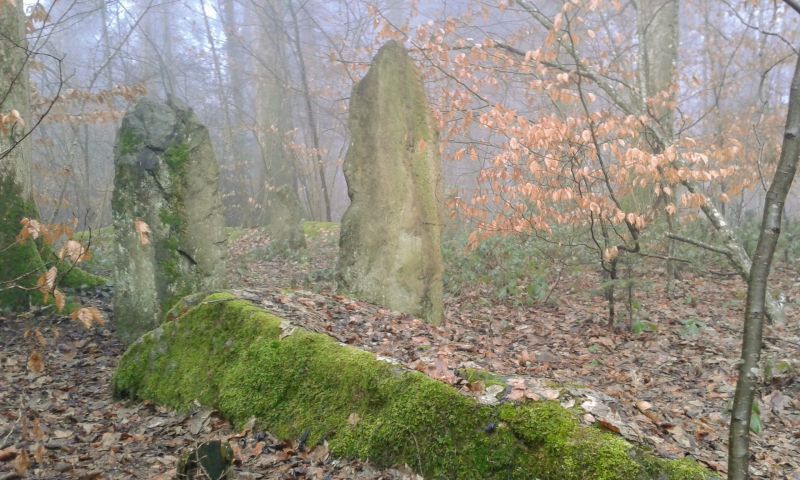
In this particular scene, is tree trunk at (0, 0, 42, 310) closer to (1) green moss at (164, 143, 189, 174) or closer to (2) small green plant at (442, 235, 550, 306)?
(1) green moss at (164, 143, 189, 174)

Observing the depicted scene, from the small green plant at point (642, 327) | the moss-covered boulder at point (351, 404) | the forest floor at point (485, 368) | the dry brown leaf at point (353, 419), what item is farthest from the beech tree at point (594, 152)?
the dry brown leaf at point (353, 419)

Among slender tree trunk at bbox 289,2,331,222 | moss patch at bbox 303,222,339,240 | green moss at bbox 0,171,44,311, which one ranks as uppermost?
slender tree trunk at bbox 289,2,331,222

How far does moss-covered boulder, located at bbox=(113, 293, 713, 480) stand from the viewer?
2.84 meters

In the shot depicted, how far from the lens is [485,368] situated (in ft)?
14.8

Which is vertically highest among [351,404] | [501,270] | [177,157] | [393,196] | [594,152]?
[177,157]

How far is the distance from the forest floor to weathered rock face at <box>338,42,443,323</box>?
74 centimetres

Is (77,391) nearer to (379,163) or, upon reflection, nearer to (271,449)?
(271,449)

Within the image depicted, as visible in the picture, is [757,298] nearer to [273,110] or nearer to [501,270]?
[501,270]

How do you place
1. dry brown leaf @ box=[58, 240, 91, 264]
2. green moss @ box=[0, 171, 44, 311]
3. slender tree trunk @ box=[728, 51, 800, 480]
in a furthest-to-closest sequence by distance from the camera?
green moss @ box=[0, 171, 44, 311]
dry brown leaf @ box=[58, 240, 91, 264]
slender tree trunk @ box=[728, 51, 800, 480]

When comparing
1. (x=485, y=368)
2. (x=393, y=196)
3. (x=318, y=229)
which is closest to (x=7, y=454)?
(x=485, y=368)

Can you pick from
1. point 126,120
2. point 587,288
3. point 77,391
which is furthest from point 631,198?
point 77,391

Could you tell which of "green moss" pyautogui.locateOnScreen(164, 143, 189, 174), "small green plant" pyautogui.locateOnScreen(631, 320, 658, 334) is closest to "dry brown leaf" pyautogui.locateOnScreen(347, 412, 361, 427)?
"small green plant" pyautogui.locateOnScreen(631, 320, 658, 334)

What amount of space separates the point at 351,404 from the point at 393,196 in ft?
13.5

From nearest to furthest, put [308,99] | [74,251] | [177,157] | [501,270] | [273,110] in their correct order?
[74,251] < [177,157] < [501,270] < [308,99] < [273,110]
